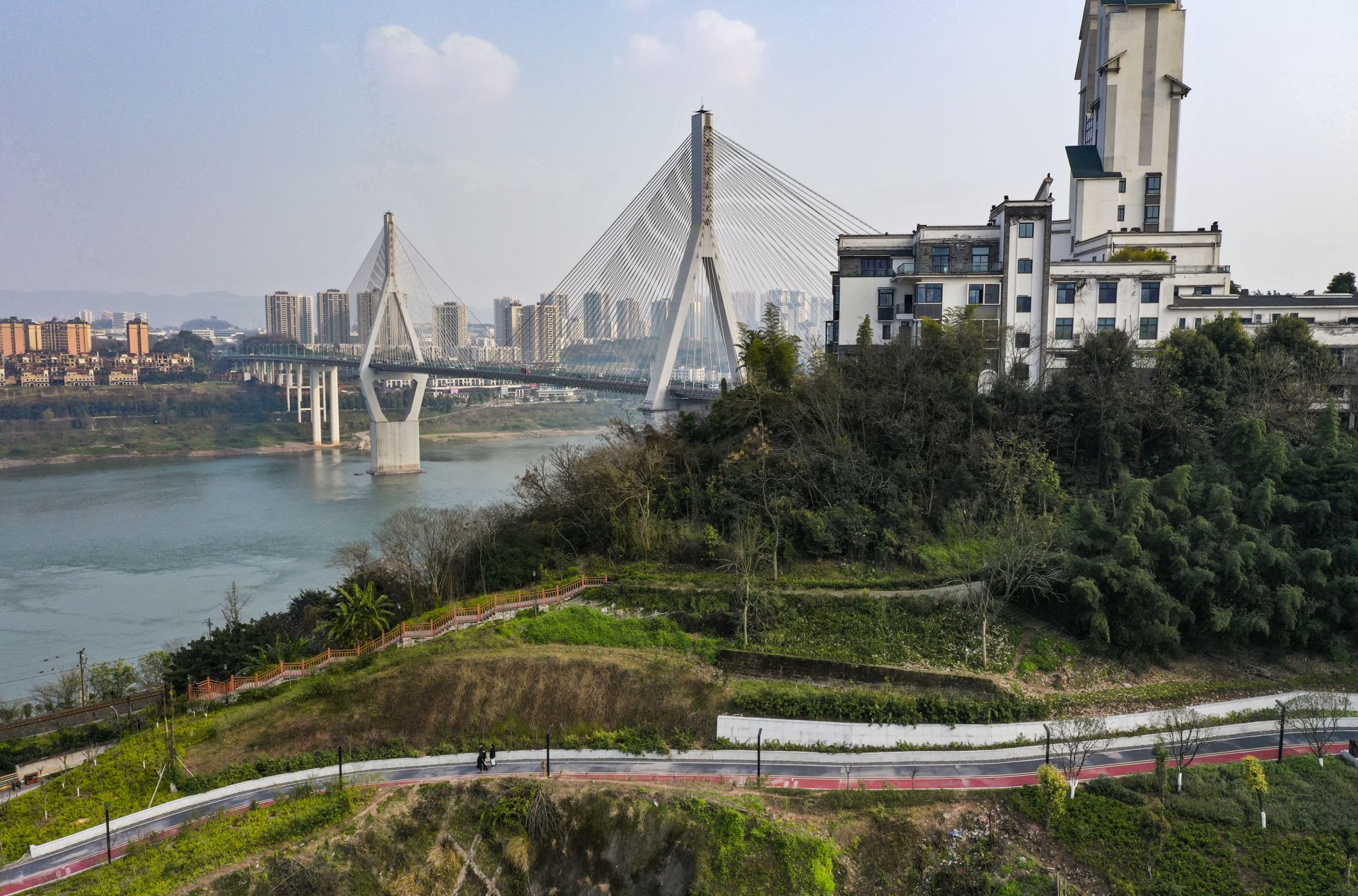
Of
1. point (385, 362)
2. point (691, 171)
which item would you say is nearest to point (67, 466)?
point (385, 362)

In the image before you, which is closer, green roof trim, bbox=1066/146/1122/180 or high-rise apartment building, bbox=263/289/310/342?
green roof trim, bbox=1066/146/1122/180

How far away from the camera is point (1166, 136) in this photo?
18.1 m

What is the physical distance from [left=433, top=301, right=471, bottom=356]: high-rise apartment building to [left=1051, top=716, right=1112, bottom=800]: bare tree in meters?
30.8

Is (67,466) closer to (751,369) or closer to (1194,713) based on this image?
(751,369)

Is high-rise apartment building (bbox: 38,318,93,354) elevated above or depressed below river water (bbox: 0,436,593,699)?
above

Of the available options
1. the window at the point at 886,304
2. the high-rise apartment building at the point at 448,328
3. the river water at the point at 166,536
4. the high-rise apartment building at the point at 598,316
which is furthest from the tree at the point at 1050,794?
the high-rise apartment building at the point at 448,328

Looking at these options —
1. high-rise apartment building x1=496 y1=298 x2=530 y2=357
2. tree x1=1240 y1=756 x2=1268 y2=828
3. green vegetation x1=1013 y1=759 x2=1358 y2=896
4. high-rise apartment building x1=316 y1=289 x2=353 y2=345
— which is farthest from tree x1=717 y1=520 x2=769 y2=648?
high-rise apartment building x1=316 y1=289 x2=353 y2=345

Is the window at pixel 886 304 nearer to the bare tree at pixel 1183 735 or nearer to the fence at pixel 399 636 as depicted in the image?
the fence at pixel 399 636

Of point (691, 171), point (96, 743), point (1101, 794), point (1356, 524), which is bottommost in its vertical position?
point (96, 743)

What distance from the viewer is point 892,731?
8.45 meters

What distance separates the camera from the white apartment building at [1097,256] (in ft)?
47.9

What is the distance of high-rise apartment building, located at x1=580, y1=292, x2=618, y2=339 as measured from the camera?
24062 millimetres

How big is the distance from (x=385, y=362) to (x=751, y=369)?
71.9 feet

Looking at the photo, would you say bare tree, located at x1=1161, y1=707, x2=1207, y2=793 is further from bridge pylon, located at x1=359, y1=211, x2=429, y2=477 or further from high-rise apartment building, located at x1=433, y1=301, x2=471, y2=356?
high-rise apartment building, located at x1=433, y1=301, x2=471, y2=356
